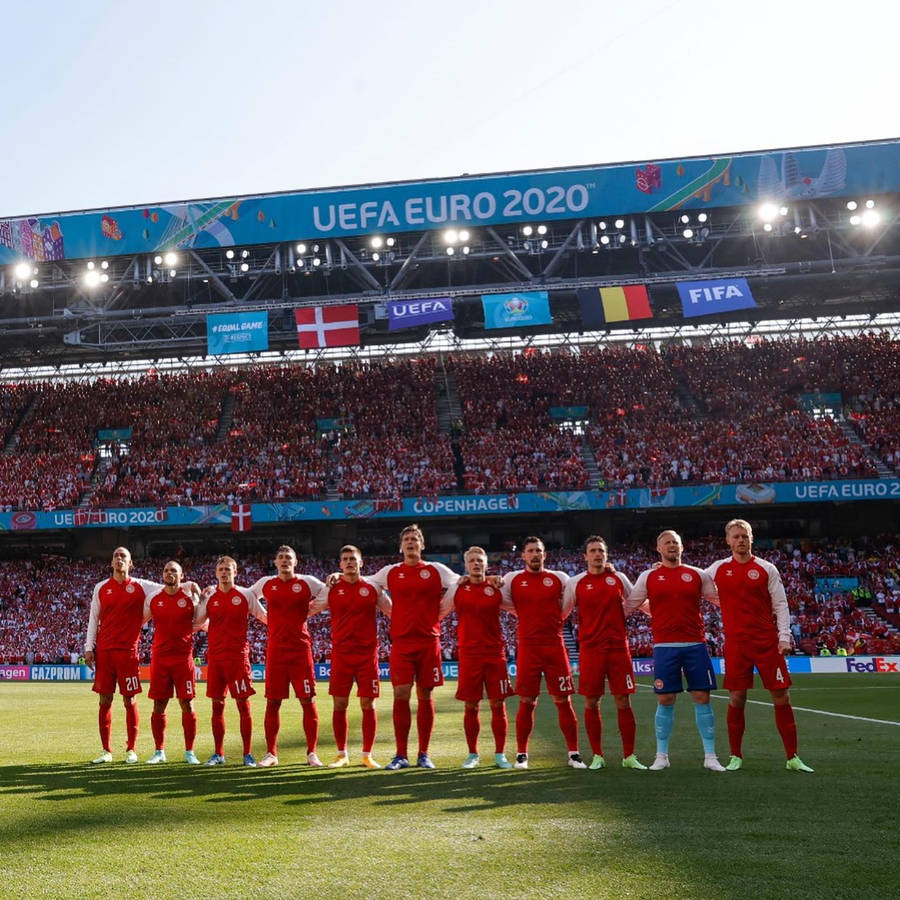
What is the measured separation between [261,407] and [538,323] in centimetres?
1353

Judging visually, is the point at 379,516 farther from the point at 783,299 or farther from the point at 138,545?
the point at 783,299

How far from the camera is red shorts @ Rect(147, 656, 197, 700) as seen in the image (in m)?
9.61

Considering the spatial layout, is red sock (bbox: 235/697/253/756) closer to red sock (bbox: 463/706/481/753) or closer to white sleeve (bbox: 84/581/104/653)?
white sleeve (bbox: 84/581/104/653)

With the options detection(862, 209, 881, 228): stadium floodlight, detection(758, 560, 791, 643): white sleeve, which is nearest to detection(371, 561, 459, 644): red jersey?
detection(758, 560, 791, 643): white sleeve

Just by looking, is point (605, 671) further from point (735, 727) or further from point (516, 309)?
point (516, 309)

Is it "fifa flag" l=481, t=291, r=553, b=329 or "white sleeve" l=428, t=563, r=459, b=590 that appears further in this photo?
"fifa flag" l=481, t=291, r=553, b=329

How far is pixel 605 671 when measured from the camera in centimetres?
880

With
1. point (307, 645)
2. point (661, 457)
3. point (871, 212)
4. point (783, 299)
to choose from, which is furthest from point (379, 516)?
point (307, 645)

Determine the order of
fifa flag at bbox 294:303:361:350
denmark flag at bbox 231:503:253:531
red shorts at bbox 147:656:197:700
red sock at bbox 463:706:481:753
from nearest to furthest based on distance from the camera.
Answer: red sock at bbox 463:706:481:753 < red shorts at bbox 147:656:197:700 < fifa flag at bbox 294:303:361:350 < denmark flag at bbox 231:503:253:531

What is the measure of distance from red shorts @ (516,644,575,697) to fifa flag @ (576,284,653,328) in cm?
2460

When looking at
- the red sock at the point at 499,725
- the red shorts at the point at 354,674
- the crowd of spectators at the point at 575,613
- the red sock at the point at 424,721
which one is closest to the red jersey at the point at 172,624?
the red shorts at the point at 354,674

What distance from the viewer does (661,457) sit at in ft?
113

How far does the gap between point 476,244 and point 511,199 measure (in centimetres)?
201

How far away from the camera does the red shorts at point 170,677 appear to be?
961cm
